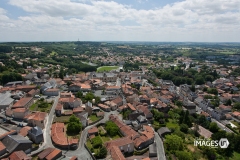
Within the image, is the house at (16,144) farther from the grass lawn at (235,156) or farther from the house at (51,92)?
the grass lawn at (235,156)

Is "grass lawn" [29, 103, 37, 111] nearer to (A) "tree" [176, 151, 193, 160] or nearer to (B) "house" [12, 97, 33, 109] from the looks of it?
(B) "house" [12, 97, 33, 109]

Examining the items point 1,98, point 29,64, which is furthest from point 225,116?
point 29,64

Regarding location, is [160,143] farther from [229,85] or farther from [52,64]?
[52,64]

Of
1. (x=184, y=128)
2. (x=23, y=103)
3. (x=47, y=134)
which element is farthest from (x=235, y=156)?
(x=23, y=103)

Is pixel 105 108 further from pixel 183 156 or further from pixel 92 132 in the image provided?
pixel 183 156

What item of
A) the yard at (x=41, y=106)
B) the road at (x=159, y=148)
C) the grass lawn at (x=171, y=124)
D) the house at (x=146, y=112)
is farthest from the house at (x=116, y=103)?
the yard at (x=41, y=106)

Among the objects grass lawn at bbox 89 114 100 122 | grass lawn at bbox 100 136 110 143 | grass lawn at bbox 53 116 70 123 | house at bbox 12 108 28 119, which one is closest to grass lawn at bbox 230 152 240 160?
grass lawn at bbox 100 136 110 143

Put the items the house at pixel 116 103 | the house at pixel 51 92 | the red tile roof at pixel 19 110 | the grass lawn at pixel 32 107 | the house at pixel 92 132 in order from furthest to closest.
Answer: the house at pixel 51 92, the house at pixel 116 103, the grass lawn at pixel 32 107, the red tile roof at pixel 19 110, the house at pixel 92 132
